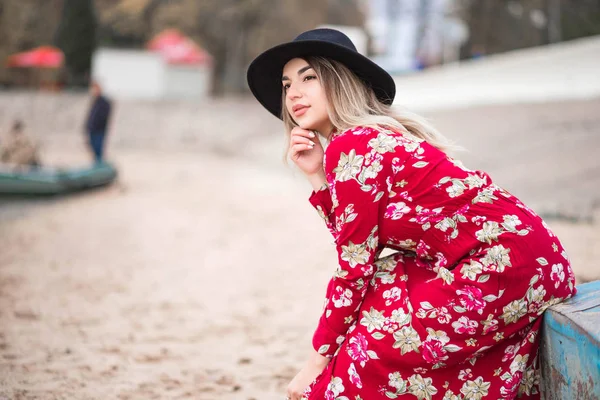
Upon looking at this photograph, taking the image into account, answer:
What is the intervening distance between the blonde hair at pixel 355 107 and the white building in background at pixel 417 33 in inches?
756

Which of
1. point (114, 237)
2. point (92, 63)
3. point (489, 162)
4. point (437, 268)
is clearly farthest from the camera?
point (92, 63)

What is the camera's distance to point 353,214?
1972mm

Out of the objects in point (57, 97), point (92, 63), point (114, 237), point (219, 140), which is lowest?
point (114, 237)

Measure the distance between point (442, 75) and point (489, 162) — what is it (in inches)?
257

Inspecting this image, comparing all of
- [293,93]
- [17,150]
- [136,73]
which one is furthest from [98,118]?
[136,73]

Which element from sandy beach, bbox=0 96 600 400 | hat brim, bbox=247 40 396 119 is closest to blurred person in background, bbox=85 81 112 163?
sandy beach, bbox=0 96 600 400

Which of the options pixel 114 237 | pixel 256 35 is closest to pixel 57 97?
pixel 256 35

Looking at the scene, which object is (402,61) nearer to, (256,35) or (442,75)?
(442,75)

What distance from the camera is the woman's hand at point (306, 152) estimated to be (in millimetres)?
2299

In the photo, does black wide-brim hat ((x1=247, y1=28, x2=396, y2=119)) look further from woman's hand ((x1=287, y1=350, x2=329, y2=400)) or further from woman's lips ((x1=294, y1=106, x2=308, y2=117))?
woman's hand ((x1=287, y1=350, x2=329, y2=400))

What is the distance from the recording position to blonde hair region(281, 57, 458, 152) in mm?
2154

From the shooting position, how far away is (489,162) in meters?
10.9

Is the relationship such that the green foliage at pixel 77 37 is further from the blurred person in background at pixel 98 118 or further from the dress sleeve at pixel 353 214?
the dress sleeve at pixel 353 214

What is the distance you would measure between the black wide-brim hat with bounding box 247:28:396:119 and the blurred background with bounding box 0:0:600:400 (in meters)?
0.61
